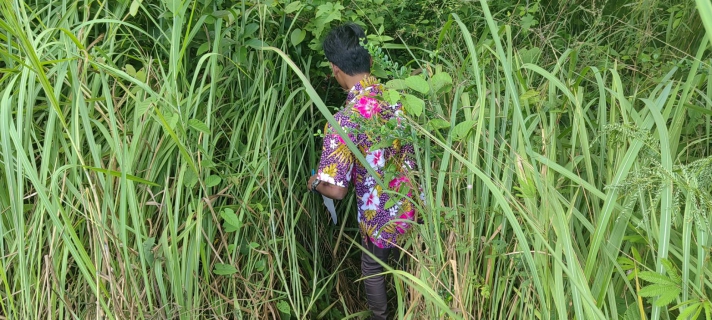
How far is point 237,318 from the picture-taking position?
6.47ft

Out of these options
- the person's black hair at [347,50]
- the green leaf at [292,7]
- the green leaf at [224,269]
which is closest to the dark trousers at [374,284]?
the green leaf at [224,269]

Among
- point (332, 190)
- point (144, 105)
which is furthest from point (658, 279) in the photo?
point (144, 105)

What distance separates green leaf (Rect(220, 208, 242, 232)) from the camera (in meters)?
1.84

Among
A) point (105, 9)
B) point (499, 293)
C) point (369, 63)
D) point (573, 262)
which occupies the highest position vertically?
point (105, 9)

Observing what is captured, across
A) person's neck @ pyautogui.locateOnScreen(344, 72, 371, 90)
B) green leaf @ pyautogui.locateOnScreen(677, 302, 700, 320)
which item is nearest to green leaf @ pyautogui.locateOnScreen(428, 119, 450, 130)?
person's neck @ pyautogui.locateOnScreen(344, 72, 371, 90)

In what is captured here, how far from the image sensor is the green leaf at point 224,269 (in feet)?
6.24

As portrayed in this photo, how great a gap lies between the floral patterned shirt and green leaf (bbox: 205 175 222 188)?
35 centimetres

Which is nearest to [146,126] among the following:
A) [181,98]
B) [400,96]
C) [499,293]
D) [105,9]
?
[181,98]

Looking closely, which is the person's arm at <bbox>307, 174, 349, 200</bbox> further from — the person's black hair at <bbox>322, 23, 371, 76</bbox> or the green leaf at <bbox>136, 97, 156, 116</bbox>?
the green leaf at <bbox>136, 97, 156, 116</bbox>

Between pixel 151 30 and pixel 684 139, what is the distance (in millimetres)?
1953

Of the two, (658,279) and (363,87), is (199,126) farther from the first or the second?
(658,279)

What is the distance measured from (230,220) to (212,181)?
0.48 feet

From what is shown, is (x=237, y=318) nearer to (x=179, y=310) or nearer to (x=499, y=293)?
(x=179, y=310)

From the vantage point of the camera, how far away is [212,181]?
1882 millimetres
